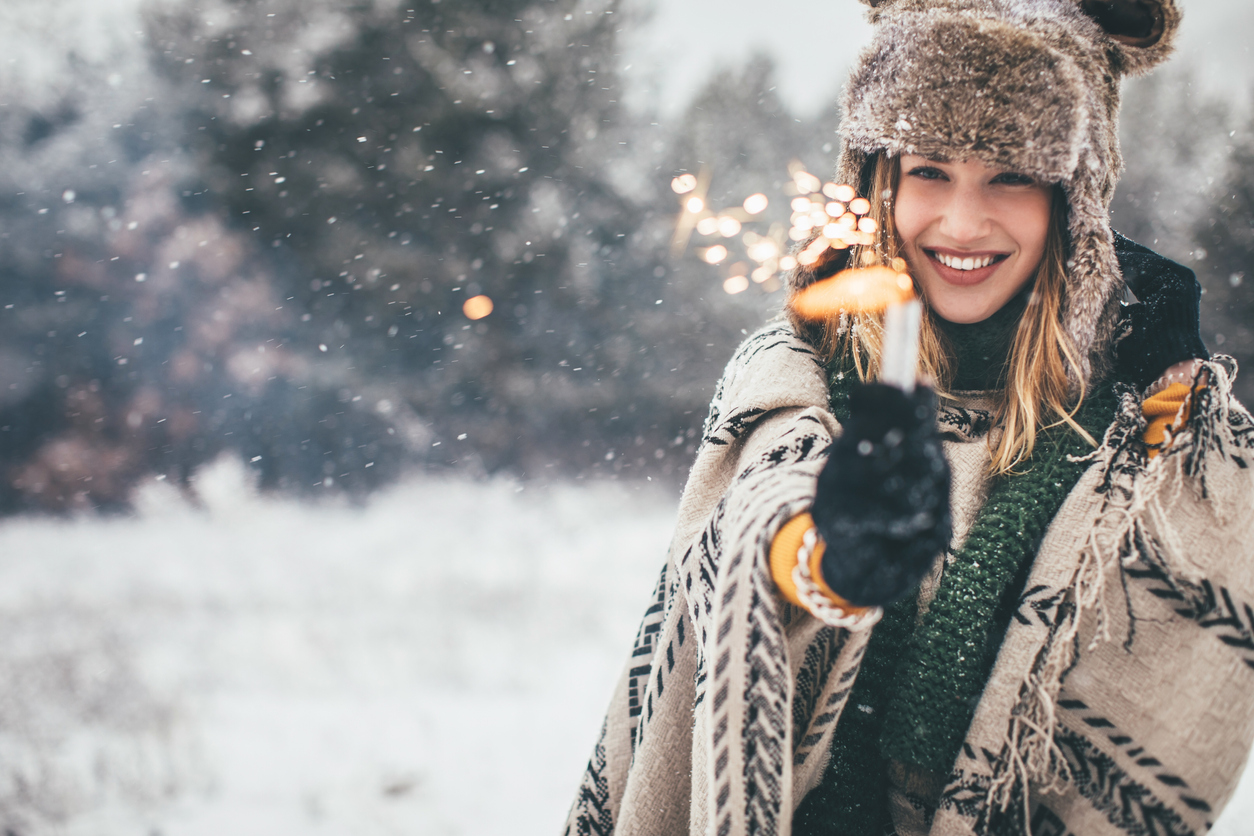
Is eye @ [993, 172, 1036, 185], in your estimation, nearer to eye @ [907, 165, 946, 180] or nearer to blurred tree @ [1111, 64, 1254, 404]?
eye @ [907, 165, 946, 180]

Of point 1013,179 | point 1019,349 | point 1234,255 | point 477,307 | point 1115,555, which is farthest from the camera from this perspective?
point 1234,255

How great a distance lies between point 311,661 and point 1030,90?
5.02 m

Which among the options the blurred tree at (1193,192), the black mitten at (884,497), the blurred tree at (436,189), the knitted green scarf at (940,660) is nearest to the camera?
the black mitten at (884,497)

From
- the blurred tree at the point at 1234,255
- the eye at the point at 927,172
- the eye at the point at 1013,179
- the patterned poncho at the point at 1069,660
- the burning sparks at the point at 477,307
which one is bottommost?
the patterned poncho at the point at 1069,660

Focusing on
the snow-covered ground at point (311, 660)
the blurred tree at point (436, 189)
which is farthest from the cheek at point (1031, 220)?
the blurred tree at point (436, 189)

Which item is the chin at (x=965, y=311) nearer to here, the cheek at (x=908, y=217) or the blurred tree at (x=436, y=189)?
the cheek at (x=908, y=217)

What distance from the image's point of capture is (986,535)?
4.04 feet

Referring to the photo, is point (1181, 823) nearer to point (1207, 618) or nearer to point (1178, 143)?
point (1207, 618)

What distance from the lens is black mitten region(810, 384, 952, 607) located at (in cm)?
74

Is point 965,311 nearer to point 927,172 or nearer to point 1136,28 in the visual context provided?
point 927,172

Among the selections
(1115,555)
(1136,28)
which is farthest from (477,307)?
(1115,555)

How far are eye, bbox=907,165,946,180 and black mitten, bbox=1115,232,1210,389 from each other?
532 millimetres

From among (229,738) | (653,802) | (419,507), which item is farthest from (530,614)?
(653,802)

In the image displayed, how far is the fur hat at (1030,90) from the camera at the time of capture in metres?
1.21
